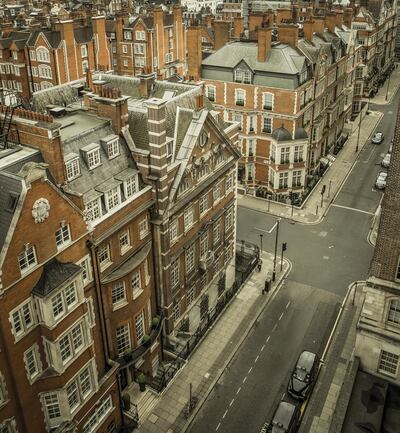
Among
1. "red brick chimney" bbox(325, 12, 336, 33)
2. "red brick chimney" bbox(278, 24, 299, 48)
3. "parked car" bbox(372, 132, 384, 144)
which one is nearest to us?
"red brick chimney" bbox(278, 24, 299, 48)

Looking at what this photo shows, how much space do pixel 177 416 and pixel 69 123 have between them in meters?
25.9

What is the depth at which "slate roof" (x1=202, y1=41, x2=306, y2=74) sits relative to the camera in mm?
66438

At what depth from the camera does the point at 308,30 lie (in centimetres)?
7475

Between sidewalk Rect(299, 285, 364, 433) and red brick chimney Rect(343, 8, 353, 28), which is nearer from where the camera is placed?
sidewalk Rect(299, 285, 364, 433)

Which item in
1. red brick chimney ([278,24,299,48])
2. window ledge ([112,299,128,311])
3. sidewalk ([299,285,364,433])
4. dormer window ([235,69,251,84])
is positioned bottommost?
sidewalk ([299,285,364,433])

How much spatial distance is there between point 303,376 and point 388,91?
351 ft

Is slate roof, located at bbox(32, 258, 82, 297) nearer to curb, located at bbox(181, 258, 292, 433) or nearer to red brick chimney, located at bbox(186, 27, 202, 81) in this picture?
curb, located at bbox(181, 258, 292, 433)

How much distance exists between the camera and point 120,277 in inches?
1403

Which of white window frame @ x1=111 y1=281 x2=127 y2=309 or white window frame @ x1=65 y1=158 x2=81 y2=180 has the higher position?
white window frame @ x1=65 y1=158 x2=81 y2=180

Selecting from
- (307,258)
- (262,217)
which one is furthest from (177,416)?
(262,217)

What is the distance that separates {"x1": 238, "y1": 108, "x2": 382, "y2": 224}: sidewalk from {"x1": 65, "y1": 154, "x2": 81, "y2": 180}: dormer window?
4140cm

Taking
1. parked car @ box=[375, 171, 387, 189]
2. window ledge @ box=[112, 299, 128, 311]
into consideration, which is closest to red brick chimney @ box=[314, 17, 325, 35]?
parked car @ box=[375, 171, 387, 189]

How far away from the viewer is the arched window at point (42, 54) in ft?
280

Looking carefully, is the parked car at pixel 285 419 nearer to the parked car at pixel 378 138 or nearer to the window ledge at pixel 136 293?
the window ledge at pixel 136 293
